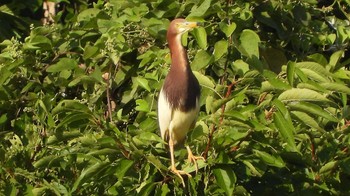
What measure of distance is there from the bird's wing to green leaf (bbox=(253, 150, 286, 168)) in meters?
0.55

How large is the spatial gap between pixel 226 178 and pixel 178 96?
0.55m

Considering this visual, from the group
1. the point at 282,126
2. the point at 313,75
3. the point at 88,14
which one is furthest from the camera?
the point at 88,14

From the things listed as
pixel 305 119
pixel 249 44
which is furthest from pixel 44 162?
pixel 305 119

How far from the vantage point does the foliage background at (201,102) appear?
3.04 metres

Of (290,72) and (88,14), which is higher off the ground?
(290,72)

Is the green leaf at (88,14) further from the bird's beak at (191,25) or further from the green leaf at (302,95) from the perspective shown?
the green leaf at (302,95)

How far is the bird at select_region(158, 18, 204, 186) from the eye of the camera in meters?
3.46

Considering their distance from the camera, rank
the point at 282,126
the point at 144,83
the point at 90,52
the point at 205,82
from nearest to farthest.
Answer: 1. the point at 282,126
2. the point at 205,82
3. the point at 144,83
4. the point at 90,52

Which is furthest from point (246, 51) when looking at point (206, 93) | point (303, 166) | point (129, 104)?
point (129, 104)

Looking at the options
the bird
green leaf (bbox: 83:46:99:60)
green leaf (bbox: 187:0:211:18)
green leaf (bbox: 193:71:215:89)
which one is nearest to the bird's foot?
the bird

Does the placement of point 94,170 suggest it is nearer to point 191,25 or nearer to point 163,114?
point 163,114

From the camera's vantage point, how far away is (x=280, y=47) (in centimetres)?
436

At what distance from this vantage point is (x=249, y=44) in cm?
361

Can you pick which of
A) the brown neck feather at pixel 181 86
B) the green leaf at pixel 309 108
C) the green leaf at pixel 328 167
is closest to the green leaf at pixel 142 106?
the brown neck feather at pixel 181 86
